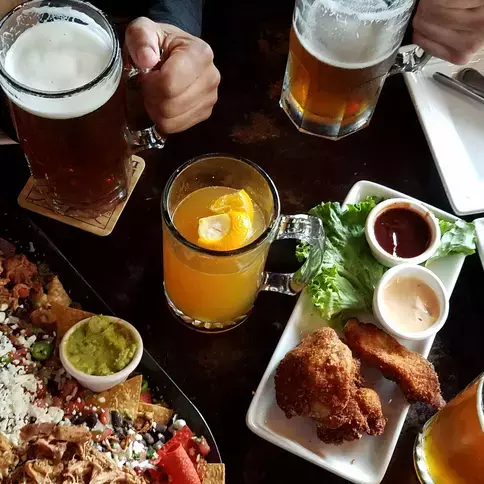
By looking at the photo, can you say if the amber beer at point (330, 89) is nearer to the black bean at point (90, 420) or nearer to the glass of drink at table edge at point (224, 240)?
the glass of drink at table edge at point (224, 240)

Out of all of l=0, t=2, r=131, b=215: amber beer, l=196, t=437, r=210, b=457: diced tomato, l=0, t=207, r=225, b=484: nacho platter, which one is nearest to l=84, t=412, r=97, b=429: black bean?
l=0, t=207, r=225, b=484: nacho platter

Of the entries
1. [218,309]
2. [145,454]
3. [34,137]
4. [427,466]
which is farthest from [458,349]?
[34,137]

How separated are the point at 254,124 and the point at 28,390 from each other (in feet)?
2.88

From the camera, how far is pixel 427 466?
1365 mm

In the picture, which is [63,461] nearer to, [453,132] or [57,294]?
[57,294]

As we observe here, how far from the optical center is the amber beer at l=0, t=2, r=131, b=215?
4.12ft

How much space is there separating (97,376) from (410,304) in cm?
70

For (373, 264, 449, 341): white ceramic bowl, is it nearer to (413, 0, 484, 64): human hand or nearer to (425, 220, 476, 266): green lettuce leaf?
(425, 220, 476, 266): green lettuce leaf

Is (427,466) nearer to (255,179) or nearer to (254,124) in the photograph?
(255,179)

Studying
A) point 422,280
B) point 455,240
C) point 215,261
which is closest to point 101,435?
point 215,261

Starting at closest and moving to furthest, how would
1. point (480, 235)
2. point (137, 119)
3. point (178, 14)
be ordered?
point (480, 235)
point (137, 119)
point (178, 14)

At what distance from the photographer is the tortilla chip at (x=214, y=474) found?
127cm

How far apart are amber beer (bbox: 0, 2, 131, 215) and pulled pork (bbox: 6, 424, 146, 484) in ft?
1.78

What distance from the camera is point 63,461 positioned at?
4.14 ft
